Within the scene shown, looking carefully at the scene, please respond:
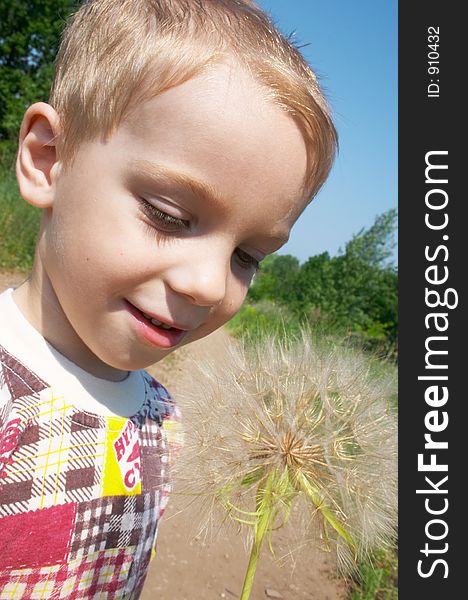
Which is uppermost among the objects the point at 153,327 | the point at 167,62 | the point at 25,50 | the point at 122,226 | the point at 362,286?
the point at 25,50

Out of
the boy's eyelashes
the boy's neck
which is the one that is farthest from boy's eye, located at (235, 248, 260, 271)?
the boy's neck

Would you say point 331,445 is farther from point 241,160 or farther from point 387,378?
point 241,160

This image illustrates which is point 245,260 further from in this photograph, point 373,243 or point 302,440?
point 373,243

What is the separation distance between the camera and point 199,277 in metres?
0.79

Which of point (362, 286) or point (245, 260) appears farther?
point (362, 286)

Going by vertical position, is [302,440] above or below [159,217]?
below

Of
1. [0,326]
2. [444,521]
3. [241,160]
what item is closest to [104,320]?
[0,326]

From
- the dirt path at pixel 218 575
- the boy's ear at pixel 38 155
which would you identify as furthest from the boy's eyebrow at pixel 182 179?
the dirt path at pixel 218 575

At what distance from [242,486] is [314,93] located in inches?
26.5

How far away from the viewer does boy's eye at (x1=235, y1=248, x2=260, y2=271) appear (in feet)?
2.96

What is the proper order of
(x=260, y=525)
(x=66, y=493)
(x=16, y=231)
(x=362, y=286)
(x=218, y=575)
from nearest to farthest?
1. (x=260, y=525)
2. (x=66, y=493)
3. (x=218, y=575)
4. (x=16, y=231)
5. (x=362, y=286)

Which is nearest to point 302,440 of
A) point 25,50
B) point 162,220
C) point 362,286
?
point 162,220

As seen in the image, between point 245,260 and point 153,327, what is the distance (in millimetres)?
209

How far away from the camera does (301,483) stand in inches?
29.5
